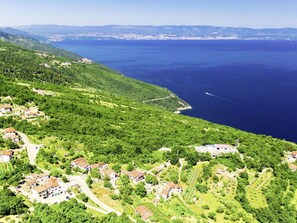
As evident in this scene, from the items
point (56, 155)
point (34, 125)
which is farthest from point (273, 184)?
point (34, 125)

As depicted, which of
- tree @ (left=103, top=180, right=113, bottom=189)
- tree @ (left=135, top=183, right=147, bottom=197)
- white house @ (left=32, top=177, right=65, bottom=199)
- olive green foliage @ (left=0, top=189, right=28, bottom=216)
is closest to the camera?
olive green foliage @ (left=0, top=189, right=28, bottom=216)

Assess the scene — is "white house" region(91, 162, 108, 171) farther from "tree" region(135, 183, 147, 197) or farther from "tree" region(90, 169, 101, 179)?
"tree" region(135, 183, 147, 197)

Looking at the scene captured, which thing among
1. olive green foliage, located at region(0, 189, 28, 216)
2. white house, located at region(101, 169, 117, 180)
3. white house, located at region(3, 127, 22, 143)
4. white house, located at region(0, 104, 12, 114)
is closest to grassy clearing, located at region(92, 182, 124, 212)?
white house, located at region(101, 169, 117, 180)

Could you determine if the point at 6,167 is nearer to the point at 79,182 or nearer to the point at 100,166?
the point at 79,182

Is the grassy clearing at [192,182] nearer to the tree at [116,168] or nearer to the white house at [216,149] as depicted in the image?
the white house at [216,149]

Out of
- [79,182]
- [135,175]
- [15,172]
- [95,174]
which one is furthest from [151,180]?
[15,172]

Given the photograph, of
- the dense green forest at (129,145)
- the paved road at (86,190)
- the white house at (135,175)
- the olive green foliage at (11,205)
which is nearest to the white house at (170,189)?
the dense green forest at (129,145)
